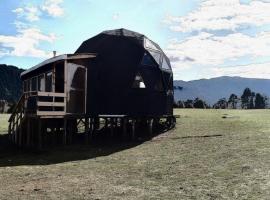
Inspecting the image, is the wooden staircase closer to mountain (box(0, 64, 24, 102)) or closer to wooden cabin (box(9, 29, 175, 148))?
wooden cabin (box(9, 29, 175, 148))

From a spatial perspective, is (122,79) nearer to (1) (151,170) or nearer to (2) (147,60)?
(2) (147,60)

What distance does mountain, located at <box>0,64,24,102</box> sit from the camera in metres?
142

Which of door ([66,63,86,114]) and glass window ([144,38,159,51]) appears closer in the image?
door ([66,63,86,114])

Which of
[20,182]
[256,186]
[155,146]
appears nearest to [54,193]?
[20,182]

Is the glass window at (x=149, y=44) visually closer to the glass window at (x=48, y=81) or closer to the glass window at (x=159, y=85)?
the glass window at (x=159, y=85)

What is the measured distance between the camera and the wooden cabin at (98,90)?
75.6ft

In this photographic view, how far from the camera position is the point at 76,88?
2375cm

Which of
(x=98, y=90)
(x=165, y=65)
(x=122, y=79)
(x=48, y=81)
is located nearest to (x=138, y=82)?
(x=122, y=79)

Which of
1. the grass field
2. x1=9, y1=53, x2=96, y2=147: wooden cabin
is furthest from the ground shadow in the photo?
x1=9, y1=53, x2=96, y2=147: wooden cabin

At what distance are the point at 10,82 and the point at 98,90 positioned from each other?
127927mm

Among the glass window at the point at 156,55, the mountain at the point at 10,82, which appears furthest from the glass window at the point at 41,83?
the mountain at the point at 10,82

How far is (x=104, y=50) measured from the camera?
26.6 metres

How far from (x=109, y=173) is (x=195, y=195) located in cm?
412

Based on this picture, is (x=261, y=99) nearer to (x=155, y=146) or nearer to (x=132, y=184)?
(x=155, y=146)
